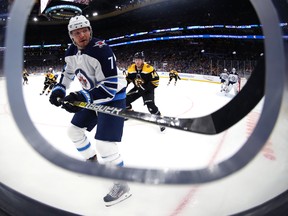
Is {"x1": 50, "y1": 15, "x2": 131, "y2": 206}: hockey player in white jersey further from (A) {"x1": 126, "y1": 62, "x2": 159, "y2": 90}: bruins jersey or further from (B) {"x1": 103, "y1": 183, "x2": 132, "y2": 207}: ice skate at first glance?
Result: (A) {"x1": 126, "y1": 62, "x2": 159, "y2": 90}: bruins jersey

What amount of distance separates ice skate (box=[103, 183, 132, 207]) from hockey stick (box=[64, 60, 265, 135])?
0.33m

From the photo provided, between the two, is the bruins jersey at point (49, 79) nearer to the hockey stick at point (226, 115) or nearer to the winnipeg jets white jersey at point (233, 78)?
the winnipeg jets white jersey at point (233, 78)

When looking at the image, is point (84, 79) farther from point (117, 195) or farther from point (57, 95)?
point (117, 195)

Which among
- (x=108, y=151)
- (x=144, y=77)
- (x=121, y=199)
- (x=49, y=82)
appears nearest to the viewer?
(x=121, y=199)

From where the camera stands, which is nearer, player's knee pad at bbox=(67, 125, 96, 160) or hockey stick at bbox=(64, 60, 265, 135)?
hockey stick at bbox=(64, 60, 265, 135)

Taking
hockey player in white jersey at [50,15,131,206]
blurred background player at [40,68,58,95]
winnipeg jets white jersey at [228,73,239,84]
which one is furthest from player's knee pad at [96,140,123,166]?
blurred background player at [40,68,58,95]

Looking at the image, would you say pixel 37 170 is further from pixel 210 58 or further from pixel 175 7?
pixel 210 58

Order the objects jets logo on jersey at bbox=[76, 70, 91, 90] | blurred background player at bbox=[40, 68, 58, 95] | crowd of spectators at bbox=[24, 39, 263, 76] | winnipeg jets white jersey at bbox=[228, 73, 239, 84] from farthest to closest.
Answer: crowd of spectators at bbox=[24, 39, 263, 76]
blurred background player at bbox=[40, 68, 58, 95]
winnipeg jets white jersey at bbox=[228, 73, 239, 84]
jets logo on jersey at bbox=[76, 70, 91, 90]

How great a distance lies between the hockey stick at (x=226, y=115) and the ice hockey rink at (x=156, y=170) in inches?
1.4

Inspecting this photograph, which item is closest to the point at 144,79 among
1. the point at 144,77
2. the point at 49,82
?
the point at 144,77

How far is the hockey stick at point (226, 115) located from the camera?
1.97ft

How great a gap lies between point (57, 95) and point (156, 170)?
3.69 feet

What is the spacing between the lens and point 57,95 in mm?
1381

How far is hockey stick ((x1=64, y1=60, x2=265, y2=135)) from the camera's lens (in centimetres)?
60
